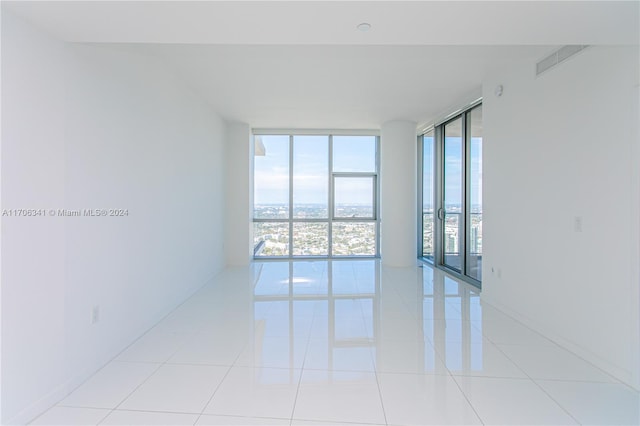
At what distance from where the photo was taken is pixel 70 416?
1.88 m

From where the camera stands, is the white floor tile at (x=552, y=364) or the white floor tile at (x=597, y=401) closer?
the white floor tile at (x=597, y=401)

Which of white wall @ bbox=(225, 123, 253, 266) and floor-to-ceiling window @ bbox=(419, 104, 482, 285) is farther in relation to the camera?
white wall @ bbox=(225, 123, 253, 266)

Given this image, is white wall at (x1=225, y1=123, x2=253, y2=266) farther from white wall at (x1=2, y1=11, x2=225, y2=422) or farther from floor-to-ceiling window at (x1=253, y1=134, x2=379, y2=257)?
white wall at (x1=2, y1=11, x2=225, y2=422)

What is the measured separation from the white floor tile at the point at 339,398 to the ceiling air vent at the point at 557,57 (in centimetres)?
306

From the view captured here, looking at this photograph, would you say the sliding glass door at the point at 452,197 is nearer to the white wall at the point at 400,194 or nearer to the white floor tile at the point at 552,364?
the white wall at the point at 400,194

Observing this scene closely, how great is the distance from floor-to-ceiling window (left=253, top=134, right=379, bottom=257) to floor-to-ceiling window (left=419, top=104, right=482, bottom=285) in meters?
1.21

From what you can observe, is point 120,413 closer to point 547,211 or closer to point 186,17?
point 186,17

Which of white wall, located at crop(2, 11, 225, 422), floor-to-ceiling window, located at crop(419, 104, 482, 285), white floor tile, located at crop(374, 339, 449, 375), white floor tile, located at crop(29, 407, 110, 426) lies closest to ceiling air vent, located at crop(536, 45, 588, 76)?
floor-to-ceiling window, located at crop(419, 104, 482, 285)

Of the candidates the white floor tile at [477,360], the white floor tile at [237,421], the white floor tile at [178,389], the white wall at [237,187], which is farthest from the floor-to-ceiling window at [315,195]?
the white floor tile at [237,421]

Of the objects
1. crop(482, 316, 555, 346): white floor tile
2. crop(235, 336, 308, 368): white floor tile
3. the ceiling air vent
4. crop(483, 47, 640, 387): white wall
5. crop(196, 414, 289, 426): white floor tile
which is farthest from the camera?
crop(482, 316, 555, 346): white floor tile

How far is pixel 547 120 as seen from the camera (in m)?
3.00

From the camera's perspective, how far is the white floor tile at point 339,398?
6.19 ft

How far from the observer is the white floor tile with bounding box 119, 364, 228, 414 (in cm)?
197


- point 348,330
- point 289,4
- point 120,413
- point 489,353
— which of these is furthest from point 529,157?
point 120,413
